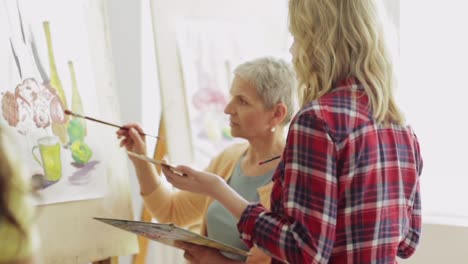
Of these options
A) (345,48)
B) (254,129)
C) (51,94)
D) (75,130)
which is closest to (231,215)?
(254,129)

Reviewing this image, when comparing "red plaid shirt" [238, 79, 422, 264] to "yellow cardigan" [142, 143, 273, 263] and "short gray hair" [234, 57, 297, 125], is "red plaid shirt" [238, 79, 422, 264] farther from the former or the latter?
"yellow cardigan" [142, 143, 273, 263]

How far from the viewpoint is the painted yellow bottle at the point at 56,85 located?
1.96 metres

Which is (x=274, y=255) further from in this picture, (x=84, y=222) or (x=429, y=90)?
(x=429, y=90)

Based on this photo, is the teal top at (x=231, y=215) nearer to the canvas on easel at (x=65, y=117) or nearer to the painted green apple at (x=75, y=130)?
the canvas on easel at (x=65, y=117)

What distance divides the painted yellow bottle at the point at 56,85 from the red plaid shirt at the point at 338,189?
69 cm

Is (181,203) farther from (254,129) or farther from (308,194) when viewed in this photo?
(308,194)

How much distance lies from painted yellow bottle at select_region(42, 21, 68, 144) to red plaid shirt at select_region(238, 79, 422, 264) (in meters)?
0.69

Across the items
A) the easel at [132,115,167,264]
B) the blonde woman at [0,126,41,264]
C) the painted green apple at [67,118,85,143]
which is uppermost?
the blonde woman at [0,126,41,264]

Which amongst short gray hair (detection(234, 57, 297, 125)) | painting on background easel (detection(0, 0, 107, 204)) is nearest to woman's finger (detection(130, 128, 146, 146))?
painting on background easel (detection(0, 0, 107, 204))

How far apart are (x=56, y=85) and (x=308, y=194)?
35.0 inches

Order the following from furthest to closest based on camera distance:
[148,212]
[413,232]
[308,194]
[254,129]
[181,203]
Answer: [148,212] → [181,203] → [254,129] → [413,232] → [308,194]

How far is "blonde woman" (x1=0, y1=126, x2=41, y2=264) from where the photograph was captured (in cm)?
72

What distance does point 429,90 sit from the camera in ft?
9.58

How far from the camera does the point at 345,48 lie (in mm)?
1499
